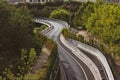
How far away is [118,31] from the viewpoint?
77.2 meters

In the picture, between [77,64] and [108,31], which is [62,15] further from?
[77,64]

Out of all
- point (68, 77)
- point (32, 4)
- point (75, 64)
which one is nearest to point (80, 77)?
point (68, 77)

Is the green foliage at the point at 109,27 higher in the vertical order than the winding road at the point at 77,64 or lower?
higher

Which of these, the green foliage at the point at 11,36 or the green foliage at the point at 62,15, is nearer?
the green foliage at the point at 11,36

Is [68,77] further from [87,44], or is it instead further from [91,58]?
[87,44]

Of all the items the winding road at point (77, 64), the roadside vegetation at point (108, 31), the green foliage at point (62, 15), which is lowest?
the green foliage at point (62, 15)

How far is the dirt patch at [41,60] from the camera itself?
55031 millimetres

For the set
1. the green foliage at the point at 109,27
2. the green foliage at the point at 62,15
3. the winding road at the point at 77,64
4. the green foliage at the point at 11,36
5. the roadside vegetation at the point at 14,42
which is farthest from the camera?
the green foliage at the point at 62,15

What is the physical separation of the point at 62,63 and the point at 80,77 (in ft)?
39.5

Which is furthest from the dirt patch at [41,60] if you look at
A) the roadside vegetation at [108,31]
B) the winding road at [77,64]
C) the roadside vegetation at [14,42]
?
the roadside vegetation at [108,31]

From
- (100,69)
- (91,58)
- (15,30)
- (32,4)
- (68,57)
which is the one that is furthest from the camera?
(32,4)

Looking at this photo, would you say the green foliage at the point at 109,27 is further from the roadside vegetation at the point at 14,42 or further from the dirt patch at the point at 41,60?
the roadside vegetation at the point at 14,42

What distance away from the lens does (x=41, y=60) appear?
60.5 metres

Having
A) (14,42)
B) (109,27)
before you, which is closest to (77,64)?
(109,27)
